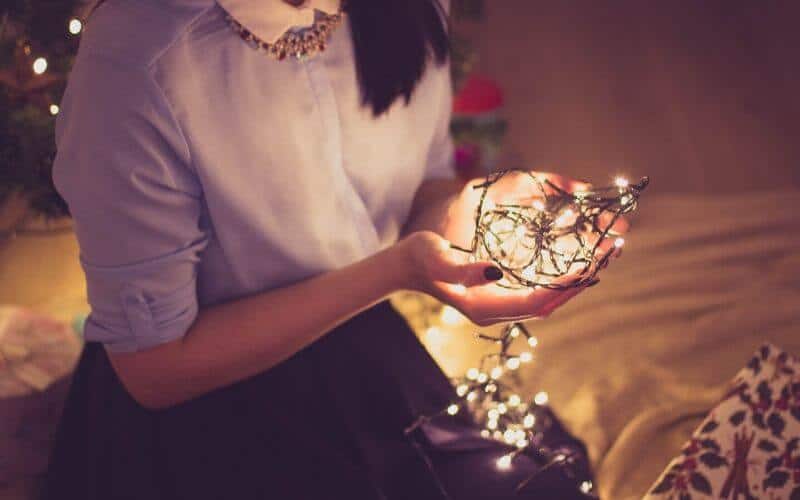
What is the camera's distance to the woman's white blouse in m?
0.72

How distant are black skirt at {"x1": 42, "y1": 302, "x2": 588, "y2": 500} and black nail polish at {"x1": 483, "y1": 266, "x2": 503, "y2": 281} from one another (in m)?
0.34

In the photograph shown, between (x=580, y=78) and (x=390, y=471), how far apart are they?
2.16 meters

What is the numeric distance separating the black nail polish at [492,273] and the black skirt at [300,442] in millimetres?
343

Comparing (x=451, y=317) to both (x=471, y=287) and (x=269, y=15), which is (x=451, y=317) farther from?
(x=269, y=15)

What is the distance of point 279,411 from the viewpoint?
3.12 ft

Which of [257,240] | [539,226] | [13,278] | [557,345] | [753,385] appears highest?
[539,226]

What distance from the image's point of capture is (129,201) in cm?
77

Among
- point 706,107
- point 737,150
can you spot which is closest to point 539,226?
point 737,150

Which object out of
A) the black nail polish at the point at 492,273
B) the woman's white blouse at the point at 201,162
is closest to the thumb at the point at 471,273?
the black nail polish at the point at 492,273

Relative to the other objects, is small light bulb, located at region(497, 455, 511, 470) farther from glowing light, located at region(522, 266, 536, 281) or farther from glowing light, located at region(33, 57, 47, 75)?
glowing light, located at region(33, 57, 47, 75)

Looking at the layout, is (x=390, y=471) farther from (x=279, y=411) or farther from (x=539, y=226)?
(x=539, y=226)

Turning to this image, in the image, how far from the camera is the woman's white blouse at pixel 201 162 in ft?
2.38

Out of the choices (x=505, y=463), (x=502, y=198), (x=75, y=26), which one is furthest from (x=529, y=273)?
(x=75, y=26)

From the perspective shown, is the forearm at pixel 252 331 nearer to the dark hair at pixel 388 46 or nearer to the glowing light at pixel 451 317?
the dark hair at pixel 388 46
